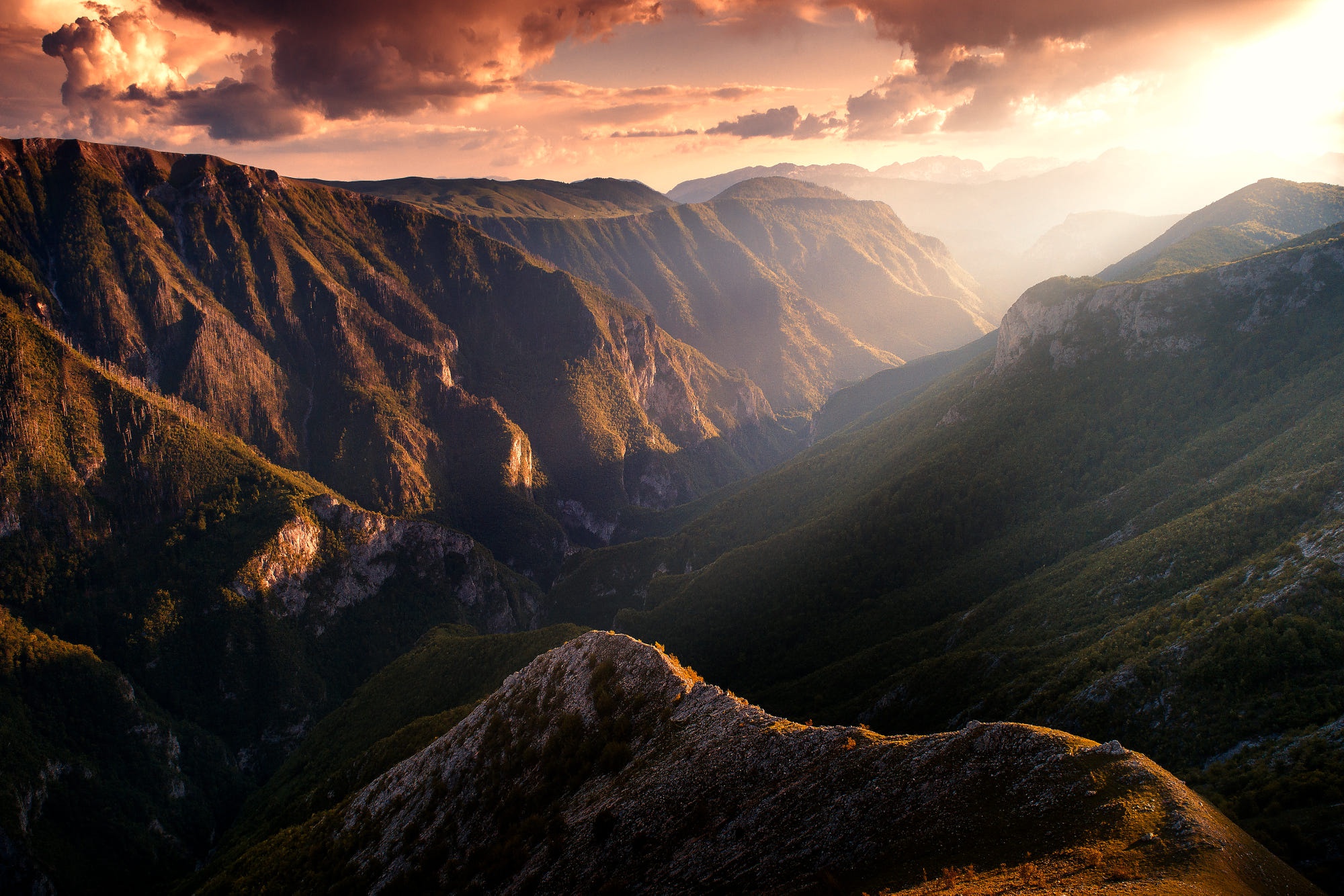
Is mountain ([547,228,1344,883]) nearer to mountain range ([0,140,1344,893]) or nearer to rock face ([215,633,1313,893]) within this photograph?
mountain range ([0,140,1344,893])

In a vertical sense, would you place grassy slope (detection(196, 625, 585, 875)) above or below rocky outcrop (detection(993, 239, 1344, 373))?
below

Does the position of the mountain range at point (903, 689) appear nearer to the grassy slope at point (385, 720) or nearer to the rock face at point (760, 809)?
the rock face at point (760, 809)

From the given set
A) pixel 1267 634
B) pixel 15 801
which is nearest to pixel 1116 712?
pixel 1267 634

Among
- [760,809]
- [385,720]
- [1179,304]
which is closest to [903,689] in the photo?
[760,809]

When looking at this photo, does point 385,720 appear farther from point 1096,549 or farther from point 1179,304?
point 1179,304

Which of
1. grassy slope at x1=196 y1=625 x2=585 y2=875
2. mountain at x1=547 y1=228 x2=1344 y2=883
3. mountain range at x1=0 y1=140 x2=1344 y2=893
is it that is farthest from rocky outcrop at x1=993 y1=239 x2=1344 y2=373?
grassy slope at x1=196 y1=625 x2=585 y2=875

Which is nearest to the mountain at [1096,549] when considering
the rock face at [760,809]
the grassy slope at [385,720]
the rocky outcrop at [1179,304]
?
the rocky outcrop at [1179,304]

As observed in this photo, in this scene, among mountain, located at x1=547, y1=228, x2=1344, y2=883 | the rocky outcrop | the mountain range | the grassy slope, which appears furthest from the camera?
the rocky outcrop
